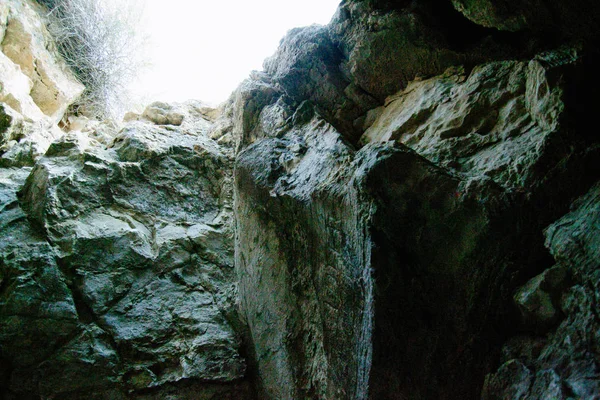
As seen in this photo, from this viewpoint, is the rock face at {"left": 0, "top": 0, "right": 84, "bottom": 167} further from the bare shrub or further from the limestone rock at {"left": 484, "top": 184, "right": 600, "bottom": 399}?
the limestone rock at {"left": 484, "top": 184, "right": 600, "bottom": 399}

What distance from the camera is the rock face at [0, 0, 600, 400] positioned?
97.0 inches

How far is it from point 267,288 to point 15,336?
2.23 meters

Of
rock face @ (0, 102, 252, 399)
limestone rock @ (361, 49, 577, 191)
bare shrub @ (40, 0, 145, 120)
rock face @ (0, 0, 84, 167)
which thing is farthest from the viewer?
bare shrub @ (40, 0, 145, 120)

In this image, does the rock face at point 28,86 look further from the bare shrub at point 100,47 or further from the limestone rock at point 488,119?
the limestone rock at point 488,119

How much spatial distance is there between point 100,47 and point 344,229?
728 cm

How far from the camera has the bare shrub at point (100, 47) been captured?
740 cm

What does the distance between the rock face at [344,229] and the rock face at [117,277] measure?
0.02 m

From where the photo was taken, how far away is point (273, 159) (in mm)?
3773

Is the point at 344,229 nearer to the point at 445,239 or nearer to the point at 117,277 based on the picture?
the point at 445,239

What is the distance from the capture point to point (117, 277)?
13.0 ft

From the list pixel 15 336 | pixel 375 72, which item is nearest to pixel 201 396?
pixel 15 336

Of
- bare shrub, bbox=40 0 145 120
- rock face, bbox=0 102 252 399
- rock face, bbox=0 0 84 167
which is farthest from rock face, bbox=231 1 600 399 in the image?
bare shrub, bbox=40 0 145 120

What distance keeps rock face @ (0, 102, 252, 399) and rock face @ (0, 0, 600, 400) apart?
0.8 inches

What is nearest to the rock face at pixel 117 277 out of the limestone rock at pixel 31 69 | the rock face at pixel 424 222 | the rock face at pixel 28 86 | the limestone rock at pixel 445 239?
the rock face at pixel 424 222
